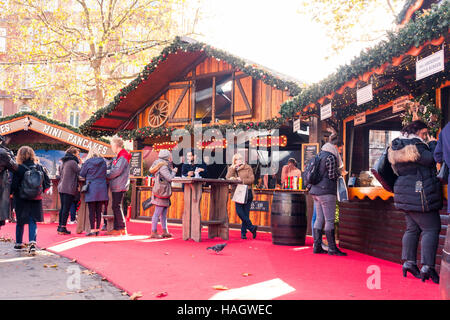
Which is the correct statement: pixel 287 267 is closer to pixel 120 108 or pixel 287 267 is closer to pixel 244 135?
pixel 244 135

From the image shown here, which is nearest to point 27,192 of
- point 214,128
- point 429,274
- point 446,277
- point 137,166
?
point 429,274

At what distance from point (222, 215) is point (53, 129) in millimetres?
8954

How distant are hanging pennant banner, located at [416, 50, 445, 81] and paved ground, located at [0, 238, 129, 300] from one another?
148 inches

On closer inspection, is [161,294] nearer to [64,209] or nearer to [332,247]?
[332,247]

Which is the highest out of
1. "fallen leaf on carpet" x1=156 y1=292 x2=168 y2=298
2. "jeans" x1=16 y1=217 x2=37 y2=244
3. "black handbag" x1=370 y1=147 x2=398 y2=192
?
"black handbag" x1=370 y1=147 x2=398 y2=192

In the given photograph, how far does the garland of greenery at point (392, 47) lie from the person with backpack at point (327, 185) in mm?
1058

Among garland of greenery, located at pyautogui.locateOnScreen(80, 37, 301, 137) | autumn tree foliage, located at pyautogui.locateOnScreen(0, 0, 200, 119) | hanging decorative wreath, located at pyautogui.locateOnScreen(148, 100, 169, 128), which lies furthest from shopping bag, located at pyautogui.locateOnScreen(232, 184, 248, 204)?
autumn tree foliage, located at pyautogui.locateOnScreen(0, 0, 200, 119)

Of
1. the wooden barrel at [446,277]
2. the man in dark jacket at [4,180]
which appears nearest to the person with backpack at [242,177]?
the man in dark jacket at [4,180]

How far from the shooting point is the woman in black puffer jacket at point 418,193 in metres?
4.61

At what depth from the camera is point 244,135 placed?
42.2 feet

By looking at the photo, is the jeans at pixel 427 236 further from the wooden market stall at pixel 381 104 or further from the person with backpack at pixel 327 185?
the person with backpack at pixel 327 185

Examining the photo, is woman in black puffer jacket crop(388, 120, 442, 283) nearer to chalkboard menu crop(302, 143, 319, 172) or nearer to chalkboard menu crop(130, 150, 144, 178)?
chalkboard menu crop(302, 143, 319, 172)

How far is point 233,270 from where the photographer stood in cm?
513

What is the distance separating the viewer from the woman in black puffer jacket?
461 centimetres
